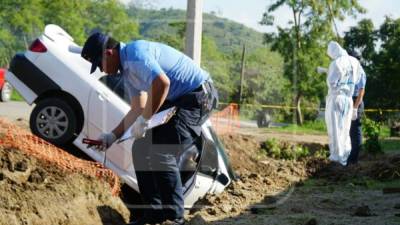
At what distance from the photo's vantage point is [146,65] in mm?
4766

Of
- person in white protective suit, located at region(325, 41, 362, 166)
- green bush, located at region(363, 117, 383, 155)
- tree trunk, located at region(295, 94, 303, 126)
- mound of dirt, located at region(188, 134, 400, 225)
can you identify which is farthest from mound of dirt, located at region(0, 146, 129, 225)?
tree trunk, located at region(295, 94, 303, 126)

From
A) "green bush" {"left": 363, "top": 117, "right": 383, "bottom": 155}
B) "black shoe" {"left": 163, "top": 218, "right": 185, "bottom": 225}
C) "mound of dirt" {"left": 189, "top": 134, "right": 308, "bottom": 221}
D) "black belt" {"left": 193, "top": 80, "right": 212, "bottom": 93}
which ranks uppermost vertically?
"black belt" {"left": 193, "top": 80, "right": 212, "bottom": 93}

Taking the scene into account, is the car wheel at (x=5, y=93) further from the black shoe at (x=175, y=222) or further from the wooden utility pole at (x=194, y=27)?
the black shoe at (x=175, y=222)

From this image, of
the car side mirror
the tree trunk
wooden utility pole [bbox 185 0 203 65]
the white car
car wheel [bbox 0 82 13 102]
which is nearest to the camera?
the white car

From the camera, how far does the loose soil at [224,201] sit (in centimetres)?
522

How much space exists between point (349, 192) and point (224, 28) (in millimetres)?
13861

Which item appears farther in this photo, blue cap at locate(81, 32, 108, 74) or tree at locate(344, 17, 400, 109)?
tree at locate(344, 17, 400, 109)

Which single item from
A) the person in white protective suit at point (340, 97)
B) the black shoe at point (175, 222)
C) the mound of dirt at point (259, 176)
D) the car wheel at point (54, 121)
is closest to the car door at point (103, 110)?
the car wheel at point (54, 121)

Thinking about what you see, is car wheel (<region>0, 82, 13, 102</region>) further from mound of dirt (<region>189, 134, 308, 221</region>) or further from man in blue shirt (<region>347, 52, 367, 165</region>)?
man in blue shirt (<region>347, 52, 367, 165</region>)

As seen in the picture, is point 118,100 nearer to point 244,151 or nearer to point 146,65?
point 146,65

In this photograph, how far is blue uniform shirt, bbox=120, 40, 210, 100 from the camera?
4.79m

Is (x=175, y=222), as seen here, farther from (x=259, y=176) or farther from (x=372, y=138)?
(x=372, y=138)

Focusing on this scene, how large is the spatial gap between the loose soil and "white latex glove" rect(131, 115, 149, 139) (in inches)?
32.9

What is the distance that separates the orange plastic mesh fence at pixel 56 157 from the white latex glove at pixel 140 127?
1.39 metres
